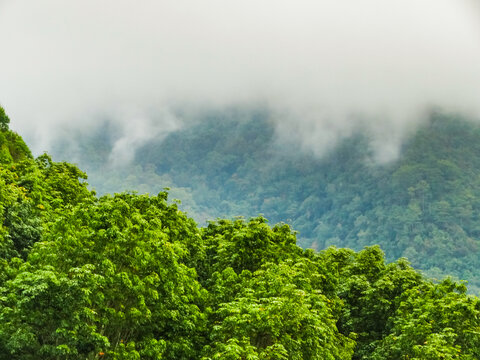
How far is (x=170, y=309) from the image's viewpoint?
26.1 m

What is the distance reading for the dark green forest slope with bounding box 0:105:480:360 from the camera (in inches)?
796

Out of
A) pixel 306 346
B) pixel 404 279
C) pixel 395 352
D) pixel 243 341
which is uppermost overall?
pixel 404 279

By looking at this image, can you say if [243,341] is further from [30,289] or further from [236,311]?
[30,289]

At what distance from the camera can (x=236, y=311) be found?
2383 cm

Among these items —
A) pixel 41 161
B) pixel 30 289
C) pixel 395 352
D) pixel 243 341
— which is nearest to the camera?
pixel 30 289

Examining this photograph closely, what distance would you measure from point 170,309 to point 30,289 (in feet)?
29.5

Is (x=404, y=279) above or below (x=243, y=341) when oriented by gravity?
above

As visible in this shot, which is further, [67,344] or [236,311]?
[236,311]

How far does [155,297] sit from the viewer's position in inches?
922

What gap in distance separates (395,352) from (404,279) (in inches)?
411

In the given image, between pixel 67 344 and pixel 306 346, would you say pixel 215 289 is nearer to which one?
pixel 306 346

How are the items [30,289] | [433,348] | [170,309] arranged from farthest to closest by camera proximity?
[433,348] < [170,309] < [30,289]

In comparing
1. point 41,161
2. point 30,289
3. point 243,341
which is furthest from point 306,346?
point 41,161

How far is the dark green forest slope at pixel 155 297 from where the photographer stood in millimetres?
20219
